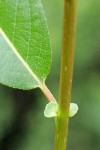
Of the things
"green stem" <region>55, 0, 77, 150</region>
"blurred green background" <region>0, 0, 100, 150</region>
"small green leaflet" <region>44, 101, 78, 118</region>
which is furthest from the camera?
"blurred green background" <region>0, 0, 100, 150</region>

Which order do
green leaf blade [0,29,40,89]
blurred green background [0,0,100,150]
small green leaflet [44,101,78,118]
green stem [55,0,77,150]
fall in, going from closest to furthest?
green stem [55,0,77,150], small green leaflet [44,101,78,118], green leaf blade [0,29,40,89], blurred green background [0,0,100,150]

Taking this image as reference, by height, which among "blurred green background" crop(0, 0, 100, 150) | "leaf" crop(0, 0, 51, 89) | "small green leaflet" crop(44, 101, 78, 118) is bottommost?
"blurred green background" crop(0, 0, 100, 150)

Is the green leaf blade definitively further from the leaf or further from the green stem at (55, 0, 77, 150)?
the green stem at (55, 0, 77, 150)

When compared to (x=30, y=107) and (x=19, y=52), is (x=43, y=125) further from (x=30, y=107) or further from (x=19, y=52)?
(x=19, y=52)

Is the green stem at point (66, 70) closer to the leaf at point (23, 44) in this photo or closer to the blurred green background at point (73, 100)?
the leaf at point (23, 44)

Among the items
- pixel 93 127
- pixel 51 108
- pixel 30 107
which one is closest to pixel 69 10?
pixel 51 108

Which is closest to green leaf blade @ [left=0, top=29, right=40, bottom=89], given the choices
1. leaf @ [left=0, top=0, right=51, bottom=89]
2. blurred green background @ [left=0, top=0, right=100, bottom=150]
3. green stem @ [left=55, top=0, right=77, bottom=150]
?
leaf @ [left=0, top=0, right=51, bottom=89]

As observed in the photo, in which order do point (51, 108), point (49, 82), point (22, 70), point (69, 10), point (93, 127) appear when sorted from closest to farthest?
point (69, 10)
point (51, 108)
point (22, 70)
point (93, 127)
point (49, 82)
